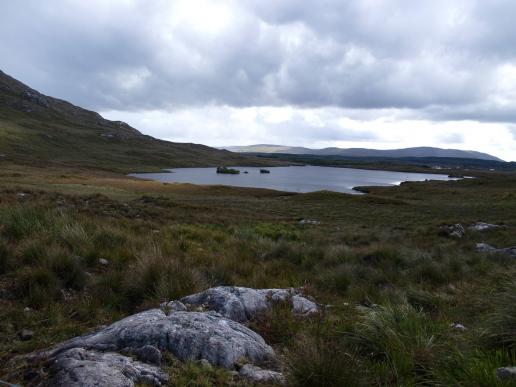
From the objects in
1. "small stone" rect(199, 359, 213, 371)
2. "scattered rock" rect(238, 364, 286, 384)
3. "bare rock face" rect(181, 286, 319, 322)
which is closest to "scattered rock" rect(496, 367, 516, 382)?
"scattered rock" rect(238, 364, 286, 384)

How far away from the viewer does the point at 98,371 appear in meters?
3.04

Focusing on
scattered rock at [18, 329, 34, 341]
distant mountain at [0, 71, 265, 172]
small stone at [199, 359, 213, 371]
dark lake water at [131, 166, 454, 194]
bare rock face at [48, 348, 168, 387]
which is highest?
distant mountain at [0, 71, 265, 172]

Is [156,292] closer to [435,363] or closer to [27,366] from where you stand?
[27,366]

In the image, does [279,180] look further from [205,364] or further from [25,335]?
[205,364]

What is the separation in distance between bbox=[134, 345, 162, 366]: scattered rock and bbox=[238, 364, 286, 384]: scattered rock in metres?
0.74

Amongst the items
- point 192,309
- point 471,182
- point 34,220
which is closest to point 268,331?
point 192,309

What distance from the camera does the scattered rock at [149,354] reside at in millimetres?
3496

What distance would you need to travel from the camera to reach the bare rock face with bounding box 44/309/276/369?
12.0 feet

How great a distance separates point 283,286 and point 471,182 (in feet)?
279

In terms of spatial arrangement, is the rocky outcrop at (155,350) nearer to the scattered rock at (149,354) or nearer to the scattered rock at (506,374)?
the scattered rock at (149,354)

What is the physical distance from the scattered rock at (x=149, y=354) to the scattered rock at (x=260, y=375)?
2.43ft

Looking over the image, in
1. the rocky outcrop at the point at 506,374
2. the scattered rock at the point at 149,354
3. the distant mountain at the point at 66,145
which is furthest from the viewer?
the distant mountain at the point at 66,145

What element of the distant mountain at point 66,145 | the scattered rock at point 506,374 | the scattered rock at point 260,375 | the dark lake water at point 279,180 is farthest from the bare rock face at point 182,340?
the distant mountain at point 66,145

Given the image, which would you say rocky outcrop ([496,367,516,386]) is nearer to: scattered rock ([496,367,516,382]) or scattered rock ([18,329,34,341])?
scattered rock ([496,367,516,382])
